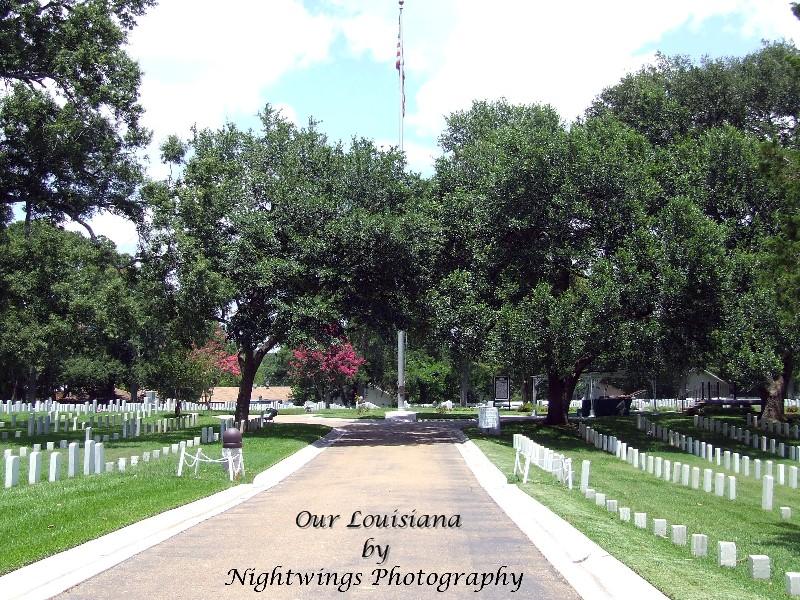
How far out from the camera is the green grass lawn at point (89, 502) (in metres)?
9.98

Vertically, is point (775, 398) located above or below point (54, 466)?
above

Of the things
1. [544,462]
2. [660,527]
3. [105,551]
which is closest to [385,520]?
[660,527]

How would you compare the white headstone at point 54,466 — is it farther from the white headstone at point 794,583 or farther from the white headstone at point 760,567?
the white headstone at point 794,583

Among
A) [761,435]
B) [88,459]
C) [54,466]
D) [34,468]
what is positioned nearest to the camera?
[34,468]

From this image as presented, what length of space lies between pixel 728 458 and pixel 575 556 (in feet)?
49.7

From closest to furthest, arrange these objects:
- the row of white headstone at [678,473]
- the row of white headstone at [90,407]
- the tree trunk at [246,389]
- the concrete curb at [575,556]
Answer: the concrete curb at [575,556] < the row of white headstone at [678,473] < the tree trunk at [246,389] < the row of white headstone at [90,407]

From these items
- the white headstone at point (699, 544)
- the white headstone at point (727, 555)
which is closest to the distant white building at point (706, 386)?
the white headstone at point (699, 544)

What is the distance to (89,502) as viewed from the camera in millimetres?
13148

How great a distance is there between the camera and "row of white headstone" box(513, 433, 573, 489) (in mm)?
16891

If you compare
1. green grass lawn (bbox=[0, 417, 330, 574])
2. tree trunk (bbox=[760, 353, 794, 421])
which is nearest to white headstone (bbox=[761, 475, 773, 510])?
green grass lawn (bbox=[0, 417, 330, 574])

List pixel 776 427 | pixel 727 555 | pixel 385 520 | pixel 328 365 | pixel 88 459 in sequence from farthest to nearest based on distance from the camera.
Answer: pixel 328 365 → pixel 776 427 → pixel 88 459 → pixel 385 520 → pixel 727 555

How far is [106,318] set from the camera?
2753 centimetres

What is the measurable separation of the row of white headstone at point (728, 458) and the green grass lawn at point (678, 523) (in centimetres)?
33

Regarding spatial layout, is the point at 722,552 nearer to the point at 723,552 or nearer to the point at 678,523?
the point at 723,552
